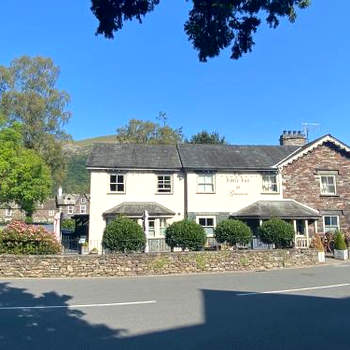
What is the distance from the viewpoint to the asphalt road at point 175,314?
708 centimetres

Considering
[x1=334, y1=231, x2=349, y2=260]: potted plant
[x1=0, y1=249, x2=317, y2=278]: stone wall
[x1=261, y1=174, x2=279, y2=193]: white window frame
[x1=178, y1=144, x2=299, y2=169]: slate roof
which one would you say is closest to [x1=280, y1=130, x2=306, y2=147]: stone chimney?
[x1=178, y1=144, x2=299, y2=169]: slate roof

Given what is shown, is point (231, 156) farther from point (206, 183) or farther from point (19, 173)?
point (19, 173)

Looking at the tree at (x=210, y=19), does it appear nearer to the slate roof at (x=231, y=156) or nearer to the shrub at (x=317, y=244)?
the shrub at (x=317, y=244)

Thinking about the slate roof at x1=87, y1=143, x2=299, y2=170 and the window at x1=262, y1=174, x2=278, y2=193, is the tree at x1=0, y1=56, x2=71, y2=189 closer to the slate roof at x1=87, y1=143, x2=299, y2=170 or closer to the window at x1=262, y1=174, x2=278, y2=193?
the slate roof at x1=87, y1=143, x2=299, y2=170

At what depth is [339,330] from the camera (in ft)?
25.9

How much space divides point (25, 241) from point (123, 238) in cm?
449

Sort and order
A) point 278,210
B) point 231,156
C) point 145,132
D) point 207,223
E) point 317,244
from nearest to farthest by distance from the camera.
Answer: point 317,244 → point 278,210 → point 207,223 → point 231,156 → point 145,132

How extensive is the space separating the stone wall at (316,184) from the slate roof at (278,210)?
33.0 inches

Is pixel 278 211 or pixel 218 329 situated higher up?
pixel 278 211

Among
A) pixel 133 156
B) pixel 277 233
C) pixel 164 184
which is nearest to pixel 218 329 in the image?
pixel 277 233

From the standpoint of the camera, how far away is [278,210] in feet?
91.0

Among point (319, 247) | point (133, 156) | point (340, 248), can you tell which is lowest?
point (340, 248)

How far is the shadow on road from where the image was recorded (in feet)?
22.6

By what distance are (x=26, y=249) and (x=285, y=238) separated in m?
13.3
